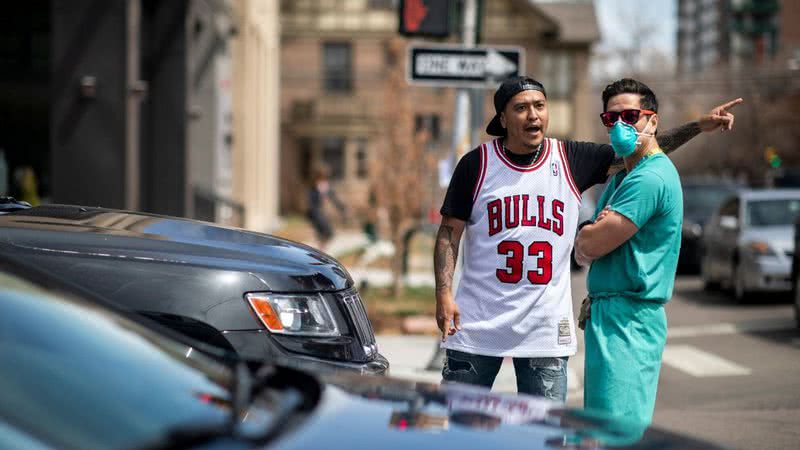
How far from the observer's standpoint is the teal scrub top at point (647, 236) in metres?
4.82

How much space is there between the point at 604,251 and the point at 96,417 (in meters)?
2.66

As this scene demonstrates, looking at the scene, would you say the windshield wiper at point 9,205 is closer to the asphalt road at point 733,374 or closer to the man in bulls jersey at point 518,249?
the man in bulls jersey at point 518,249

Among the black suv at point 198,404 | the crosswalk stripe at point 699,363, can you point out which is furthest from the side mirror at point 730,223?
the black suv at point 198,404

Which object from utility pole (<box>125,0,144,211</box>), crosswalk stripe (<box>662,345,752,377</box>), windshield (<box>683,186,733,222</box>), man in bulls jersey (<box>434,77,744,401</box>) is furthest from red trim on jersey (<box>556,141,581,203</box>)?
windshield (<box>683,186,733,222</box>)

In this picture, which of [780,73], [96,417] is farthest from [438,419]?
[780,73]

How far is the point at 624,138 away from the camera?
16.1ft

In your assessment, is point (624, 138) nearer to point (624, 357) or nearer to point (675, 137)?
point (675, 137)

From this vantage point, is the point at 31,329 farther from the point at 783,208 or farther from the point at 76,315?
the point at 783,208

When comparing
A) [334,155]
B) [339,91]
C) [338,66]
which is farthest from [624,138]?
[338,66]

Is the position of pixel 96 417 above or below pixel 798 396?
above

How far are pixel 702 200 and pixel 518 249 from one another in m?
20.7

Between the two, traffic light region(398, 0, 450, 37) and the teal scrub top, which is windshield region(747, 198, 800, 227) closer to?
traffic light region(398, 0, 450, 37)

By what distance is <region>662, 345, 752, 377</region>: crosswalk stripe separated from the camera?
35.4 ft

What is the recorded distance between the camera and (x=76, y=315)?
10.6 ft
